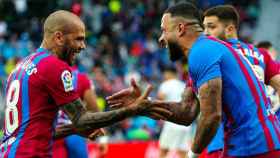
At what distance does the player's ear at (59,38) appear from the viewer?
591 centimetres

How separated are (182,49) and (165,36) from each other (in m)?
0.19

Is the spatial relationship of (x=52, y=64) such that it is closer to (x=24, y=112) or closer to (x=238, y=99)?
(x=24, y=112)

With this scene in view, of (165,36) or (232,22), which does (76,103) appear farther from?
(232,22)

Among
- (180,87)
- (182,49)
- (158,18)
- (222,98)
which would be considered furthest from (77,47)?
(158,18)

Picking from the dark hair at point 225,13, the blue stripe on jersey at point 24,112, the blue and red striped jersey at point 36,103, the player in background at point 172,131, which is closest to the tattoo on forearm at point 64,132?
the blue and red striped jersey at point 36,103

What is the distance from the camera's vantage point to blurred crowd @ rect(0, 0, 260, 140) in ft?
59.8

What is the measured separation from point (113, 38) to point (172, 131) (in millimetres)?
7860

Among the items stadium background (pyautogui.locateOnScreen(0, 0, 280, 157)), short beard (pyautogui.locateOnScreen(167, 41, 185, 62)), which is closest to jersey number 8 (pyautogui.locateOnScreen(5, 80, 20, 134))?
short beard (pyautogui.locateOnScreen(167, 41, 185, 62))

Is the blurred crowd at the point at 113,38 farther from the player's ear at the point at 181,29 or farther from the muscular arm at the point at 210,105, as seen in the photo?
the muscular arm at the point at 210,105

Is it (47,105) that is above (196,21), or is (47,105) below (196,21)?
below

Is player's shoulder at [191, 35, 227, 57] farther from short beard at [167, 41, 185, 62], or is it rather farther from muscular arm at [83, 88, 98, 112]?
muscular arm at [83, 88, 98, 112]

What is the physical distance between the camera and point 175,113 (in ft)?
20.5

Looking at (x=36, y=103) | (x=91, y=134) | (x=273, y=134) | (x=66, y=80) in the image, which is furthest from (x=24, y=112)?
(x=273, y=134)

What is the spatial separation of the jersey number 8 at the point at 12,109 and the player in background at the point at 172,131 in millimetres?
9097
